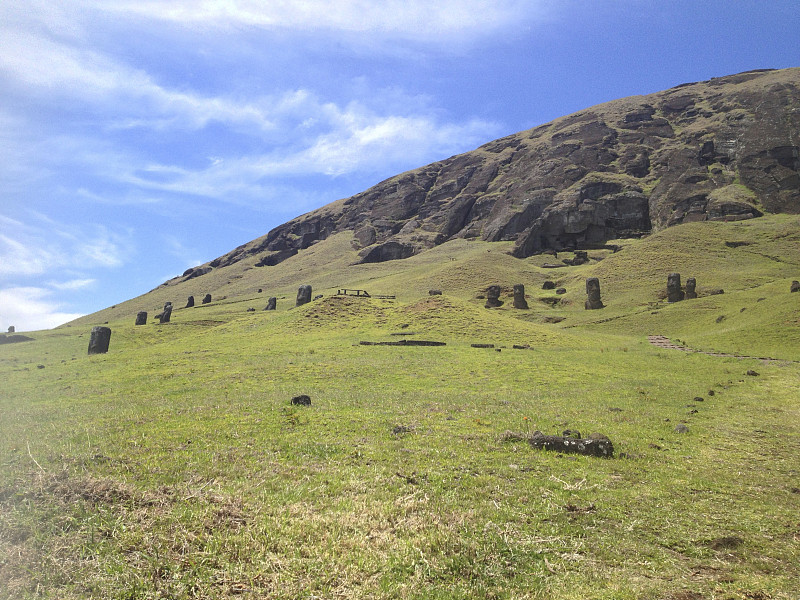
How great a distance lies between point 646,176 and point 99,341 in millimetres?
170827

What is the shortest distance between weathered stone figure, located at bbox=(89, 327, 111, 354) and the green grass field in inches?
470

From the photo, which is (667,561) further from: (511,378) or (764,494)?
(511,378)

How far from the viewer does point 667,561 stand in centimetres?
569

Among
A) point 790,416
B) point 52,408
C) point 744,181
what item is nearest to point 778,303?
point 790,416

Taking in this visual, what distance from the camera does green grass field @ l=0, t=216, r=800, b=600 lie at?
503 centimetres

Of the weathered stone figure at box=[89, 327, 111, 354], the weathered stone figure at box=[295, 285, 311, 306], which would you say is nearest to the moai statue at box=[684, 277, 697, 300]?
the weathered stone figure at box=[295, 285, 311, 306]

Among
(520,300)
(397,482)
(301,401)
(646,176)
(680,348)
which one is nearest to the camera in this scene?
(397,482)

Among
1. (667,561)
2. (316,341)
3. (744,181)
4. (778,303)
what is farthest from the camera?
(744,181)

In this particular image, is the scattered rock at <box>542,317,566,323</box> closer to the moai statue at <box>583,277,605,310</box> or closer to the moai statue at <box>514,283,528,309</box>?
the moai statue at <box>514,283,528,309</box>

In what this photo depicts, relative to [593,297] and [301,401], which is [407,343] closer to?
[301,401]

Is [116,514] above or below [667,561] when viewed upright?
above

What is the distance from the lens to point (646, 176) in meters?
157

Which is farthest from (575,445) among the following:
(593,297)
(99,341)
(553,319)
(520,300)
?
(593,297)

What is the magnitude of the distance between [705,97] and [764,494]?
239094mm
